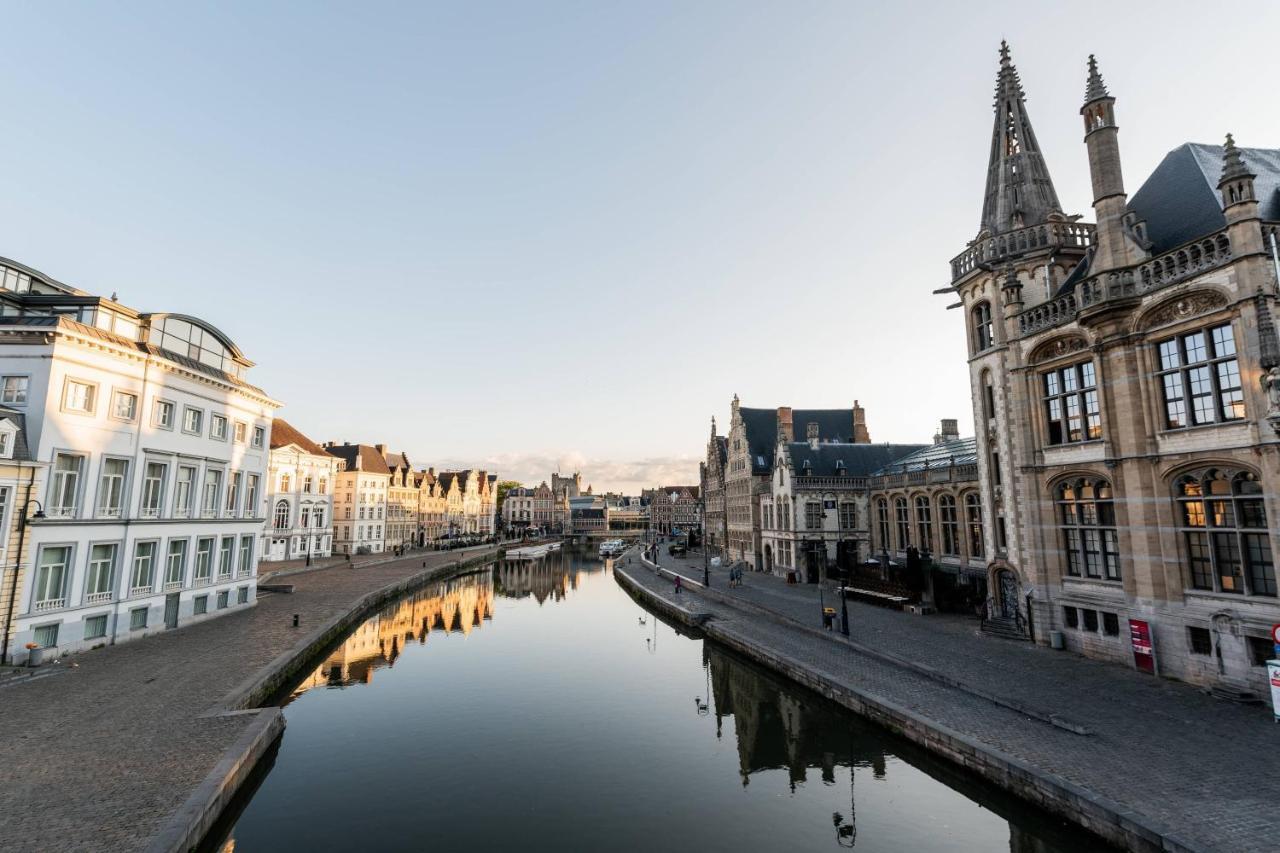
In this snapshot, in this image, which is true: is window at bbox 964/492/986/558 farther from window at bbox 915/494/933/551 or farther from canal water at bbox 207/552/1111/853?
canal water at bbox 207/552/1111/853

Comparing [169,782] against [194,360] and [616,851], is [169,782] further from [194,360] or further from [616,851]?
[194,360]

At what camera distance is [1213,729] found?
1375 centimetres

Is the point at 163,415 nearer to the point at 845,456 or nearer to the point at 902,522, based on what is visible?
the point at 902,522

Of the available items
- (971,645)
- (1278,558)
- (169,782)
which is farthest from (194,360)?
(1278,558)

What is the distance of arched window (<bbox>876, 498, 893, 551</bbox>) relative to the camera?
43.3 meters

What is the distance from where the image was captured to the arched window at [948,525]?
3603 centimetres

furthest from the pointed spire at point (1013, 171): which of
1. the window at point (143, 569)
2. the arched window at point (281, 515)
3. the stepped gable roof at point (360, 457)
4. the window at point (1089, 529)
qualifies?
the stepped gable roof at point (360, 457)

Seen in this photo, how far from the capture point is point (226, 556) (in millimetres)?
31016

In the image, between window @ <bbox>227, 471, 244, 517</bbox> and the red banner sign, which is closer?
the red banner sign

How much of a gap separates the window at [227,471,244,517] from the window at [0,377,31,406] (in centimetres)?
1110

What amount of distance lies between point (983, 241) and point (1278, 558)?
620 inches

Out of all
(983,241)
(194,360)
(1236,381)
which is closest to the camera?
(1236,381)

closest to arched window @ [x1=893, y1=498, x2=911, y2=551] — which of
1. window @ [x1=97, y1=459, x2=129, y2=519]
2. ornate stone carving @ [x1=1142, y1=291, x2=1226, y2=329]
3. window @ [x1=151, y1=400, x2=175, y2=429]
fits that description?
ornate stone carving @ [x1=1142, y1=291, x2=1226, y2=329]

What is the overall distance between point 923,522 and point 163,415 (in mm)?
41588
